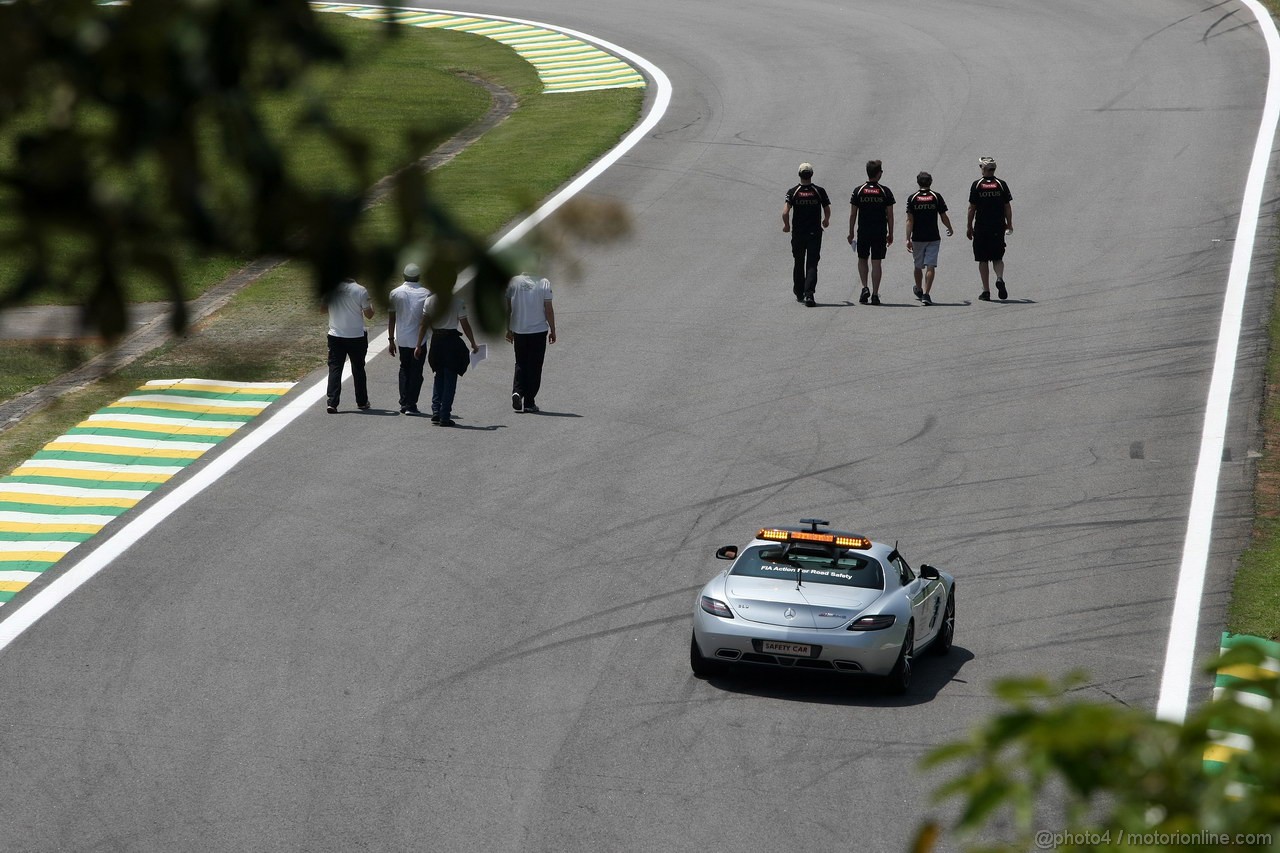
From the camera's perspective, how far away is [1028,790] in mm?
2580

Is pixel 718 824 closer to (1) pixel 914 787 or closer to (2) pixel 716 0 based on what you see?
(1) pixel 914 787

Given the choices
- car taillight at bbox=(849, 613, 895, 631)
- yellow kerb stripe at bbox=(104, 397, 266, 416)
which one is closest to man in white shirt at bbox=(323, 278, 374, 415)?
yellow kerb stripe at bbox=(104, 397, 266, 416)

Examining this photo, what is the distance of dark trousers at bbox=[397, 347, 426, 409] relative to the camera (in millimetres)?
20434

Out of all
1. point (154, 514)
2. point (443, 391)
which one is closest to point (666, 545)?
point (443, 391)

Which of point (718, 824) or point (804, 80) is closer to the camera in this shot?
point (718, 824)

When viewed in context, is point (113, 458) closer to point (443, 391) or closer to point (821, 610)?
point (443, 391)

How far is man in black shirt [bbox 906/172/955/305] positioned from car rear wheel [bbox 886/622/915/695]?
38.5ft

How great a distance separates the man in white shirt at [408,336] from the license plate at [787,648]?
8019 mm

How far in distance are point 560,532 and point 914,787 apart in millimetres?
5991

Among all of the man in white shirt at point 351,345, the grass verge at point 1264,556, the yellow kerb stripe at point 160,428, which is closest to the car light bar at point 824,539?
the grass verge at point 1264,556

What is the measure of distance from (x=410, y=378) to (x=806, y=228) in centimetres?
703

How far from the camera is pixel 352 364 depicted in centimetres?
2052

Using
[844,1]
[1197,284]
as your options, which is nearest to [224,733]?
[1197,284]

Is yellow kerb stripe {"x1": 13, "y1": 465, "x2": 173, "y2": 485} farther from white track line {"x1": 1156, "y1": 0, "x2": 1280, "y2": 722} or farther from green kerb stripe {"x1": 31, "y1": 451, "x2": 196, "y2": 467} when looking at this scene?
white track line {"x1": 1156, "y1": 0, "x2": 1280, "y2": 722}
